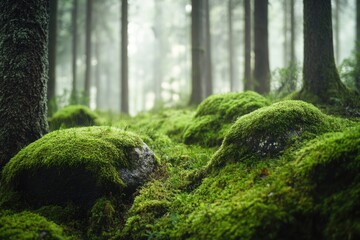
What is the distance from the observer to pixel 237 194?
3342 mm

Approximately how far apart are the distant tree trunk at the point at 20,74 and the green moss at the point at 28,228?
74.8 inches

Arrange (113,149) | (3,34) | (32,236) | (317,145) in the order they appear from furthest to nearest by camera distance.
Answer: (3,34), (113,149), (317,145), (32,236)

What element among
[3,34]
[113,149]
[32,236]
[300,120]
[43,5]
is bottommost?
[32,236]

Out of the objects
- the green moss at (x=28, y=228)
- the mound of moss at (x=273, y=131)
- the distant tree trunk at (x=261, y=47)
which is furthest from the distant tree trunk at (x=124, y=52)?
the green moss at (x=28, y=228)

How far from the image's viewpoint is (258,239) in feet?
8.61

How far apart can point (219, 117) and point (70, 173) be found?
3.78 m

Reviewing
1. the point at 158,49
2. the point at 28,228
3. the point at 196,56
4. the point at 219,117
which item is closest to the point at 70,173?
the point at 28,228

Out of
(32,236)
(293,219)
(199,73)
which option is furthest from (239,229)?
(199,73)

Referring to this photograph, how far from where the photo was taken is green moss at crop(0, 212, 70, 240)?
303 centimetres

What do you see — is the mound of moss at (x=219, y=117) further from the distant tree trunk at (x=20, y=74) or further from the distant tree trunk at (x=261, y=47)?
the distant tree trunk at (x=261, y=47)

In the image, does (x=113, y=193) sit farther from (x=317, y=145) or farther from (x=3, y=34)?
(x=3, y=34)

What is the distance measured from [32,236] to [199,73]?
10894 millimetres

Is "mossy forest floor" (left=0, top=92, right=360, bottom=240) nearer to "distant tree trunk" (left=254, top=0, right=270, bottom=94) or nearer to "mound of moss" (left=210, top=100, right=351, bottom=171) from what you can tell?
"mound of moss" (left=210, top=100, right=351, bottom=171)

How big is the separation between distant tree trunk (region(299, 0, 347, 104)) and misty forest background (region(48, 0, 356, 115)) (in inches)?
61.3
